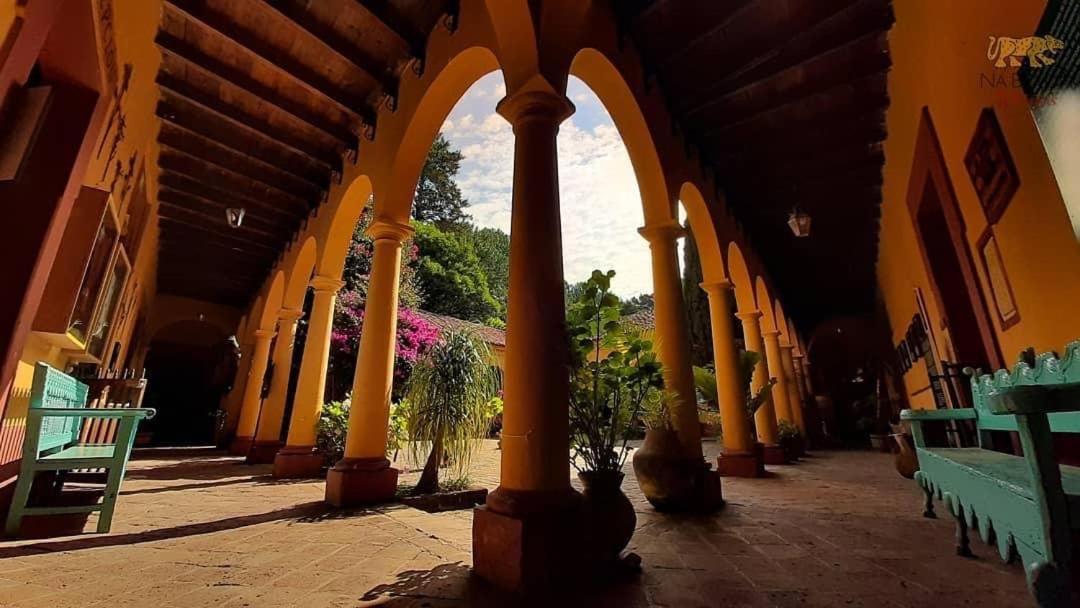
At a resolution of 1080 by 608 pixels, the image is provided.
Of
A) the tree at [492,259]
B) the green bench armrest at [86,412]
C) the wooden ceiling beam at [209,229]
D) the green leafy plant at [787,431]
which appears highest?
the tree at [492,259]

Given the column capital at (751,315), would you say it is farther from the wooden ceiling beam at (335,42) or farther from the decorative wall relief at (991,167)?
the wooden ceiling beam at (335,42)

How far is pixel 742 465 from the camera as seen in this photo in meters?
6.45

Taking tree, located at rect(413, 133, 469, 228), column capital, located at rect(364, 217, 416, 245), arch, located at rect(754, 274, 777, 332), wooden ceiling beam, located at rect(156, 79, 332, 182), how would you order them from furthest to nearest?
tree, located at rect(413, 133, 469, 228), arch, located at rect(754, 274, 777, 332), wooden ceiling beam, located at rect(156, 79, 332, 182), column capital, located at rect(364, 217, 416, 245)

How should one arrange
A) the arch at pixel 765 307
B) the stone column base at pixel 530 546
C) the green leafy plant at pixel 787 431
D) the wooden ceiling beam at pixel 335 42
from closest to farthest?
the stone column base at pixel 530 546 < the wooden ceiling beam at pixel 335 42 < the green leafy plant at pixel 787 431 < the arch at pixel 765 307

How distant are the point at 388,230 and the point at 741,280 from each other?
256 inches

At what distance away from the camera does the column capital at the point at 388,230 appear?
5.04m

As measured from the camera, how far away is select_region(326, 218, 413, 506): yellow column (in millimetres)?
4500

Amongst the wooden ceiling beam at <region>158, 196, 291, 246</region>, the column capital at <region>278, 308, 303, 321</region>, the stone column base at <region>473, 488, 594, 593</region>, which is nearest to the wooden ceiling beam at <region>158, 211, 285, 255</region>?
the wooden ceiling beam at <region>158, 196, 291, 246</region>

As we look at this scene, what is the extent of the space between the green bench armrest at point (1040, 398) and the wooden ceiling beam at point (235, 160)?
8510mm

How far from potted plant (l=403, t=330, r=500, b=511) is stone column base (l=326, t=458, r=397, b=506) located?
17.3 inches

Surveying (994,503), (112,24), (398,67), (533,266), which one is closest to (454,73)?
(398,67)

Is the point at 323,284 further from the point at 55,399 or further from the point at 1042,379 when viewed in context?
the point at 1042,379

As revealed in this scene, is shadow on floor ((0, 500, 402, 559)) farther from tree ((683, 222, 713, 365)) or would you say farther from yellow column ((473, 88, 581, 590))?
tree ((683, 222, 713, 365))

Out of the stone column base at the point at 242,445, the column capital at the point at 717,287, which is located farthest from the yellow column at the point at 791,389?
the stone column base at the point at 242,445
